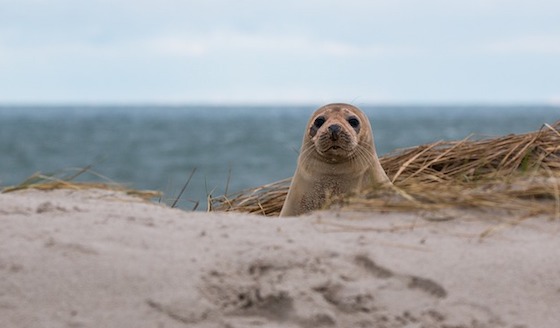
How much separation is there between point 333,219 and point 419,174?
2.42m

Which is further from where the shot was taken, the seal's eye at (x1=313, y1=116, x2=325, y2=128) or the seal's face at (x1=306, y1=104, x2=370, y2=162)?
the seal's eye at (x1=313, y1=116, x2=325, y2=128)

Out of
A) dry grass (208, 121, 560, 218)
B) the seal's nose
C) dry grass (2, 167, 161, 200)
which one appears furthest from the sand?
the seal's nose

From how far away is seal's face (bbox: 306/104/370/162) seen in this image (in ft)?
20.4

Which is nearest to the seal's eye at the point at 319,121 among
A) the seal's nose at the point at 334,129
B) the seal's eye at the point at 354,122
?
the seal's eye at the point at 354,122

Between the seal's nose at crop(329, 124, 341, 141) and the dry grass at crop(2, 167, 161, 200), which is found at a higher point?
Answer: the seal's nose at crop(329, 124, 341, 141)

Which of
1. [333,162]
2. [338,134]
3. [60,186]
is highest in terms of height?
[338,134]

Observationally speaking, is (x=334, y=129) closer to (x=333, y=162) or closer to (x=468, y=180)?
(x=333, y=162)

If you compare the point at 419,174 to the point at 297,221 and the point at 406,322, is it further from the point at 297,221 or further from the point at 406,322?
the point at 406,322

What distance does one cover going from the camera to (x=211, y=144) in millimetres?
55500

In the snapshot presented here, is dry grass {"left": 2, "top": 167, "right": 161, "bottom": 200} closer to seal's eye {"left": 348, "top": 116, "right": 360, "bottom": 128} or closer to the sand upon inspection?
seal's eye {"left": 348, "top": 116, "right": 360, "bottom": 128}

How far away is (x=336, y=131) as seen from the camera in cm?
617

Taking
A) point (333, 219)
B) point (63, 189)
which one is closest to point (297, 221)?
point (333, 219)

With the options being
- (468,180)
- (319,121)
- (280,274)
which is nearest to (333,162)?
(319,121)

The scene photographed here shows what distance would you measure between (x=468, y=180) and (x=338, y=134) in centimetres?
121
